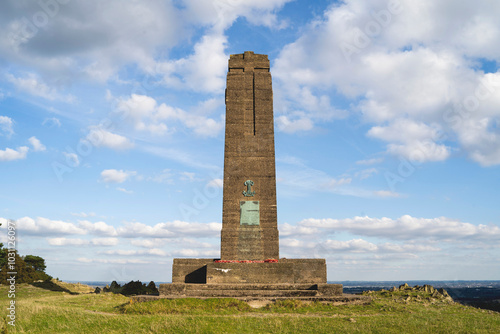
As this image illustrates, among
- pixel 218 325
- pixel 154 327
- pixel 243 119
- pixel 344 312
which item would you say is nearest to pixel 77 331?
pixel 154 327

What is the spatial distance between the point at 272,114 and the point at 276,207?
5911 millimetres

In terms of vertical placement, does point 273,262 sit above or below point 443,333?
above

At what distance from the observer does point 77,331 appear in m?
11.0

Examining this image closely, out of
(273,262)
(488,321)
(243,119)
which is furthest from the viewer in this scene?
(243,119)

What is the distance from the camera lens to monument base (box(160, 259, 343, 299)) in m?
16.2

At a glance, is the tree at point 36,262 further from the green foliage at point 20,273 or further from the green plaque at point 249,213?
the green plaque at point 249,213

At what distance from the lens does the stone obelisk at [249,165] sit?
20922 mm

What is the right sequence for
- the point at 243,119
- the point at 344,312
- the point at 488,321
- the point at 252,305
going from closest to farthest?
the point at 488,321 < the point at 344,312 < the point at 252,305 < the point at 243,119

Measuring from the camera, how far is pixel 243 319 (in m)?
11.7

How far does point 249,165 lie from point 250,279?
22.1 feet

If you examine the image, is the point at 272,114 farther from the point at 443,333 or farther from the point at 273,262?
the point at 443,333

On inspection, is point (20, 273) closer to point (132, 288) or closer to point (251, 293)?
point (132, 288)

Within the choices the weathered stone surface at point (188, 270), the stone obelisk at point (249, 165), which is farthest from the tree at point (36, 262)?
the stone obelisk at point (249, 165)

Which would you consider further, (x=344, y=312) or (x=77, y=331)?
(x=344, y=312)
